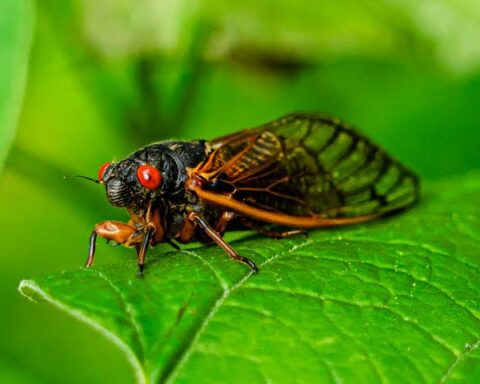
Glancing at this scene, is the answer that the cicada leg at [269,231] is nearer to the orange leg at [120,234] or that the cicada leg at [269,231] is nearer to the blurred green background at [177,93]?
the orange leg at [120,234]

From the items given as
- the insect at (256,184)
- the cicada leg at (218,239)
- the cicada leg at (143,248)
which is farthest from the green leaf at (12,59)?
the cicada leg at (218,239)

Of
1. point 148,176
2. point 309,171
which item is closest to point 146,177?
point 148,176

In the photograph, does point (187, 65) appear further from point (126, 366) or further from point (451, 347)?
point (451, 347)

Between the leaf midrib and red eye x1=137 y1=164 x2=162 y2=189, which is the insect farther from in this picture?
the leaf midrib

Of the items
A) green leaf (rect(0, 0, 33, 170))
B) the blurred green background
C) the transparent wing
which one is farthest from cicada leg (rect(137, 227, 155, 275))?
the blurred green background

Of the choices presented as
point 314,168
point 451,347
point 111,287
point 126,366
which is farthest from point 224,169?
point 126,366

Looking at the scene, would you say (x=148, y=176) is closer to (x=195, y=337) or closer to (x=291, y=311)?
(x=291, y=311)
